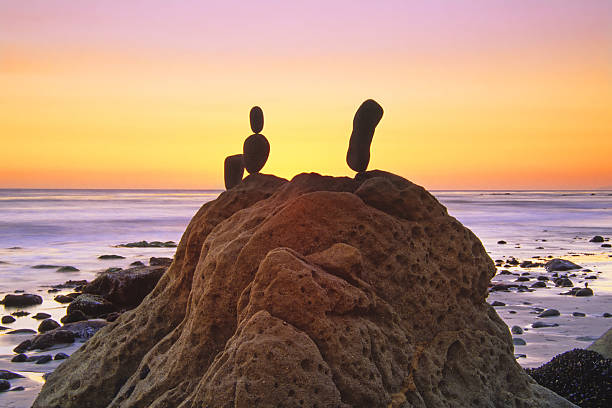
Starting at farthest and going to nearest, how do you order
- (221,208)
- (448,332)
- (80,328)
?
(80,328), (221,208), (448,332)

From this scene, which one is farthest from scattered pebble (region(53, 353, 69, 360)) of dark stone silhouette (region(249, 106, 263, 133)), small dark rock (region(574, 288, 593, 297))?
small dark rock (region(574, 288, 593, 297))

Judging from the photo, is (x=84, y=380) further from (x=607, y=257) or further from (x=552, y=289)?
(x=607, y=257)

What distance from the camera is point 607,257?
18984 millimetres

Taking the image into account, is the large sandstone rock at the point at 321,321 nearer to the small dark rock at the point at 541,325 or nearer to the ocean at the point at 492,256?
the ocean at the point at 492,256

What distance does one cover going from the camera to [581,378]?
6.14 metres

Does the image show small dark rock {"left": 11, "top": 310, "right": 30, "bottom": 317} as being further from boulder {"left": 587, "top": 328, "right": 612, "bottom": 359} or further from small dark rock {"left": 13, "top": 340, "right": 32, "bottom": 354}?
boulder {"left": 587, "top": 328, "right": 612, "bottom": 359}

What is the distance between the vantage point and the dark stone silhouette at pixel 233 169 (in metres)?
7.26

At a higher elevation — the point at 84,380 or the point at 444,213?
the point at 444,213

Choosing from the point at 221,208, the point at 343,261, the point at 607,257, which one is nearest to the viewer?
the point at 343,261

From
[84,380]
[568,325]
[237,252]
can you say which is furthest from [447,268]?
[568,325]

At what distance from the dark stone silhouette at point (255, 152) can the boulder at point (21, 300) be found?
680 cm

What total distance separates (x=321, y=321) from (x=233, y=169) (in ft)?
13.0

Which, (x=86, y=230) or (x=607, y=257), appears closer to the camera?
(x=607, y=257)

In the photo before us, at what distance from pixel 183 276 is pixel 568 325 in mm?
6282
